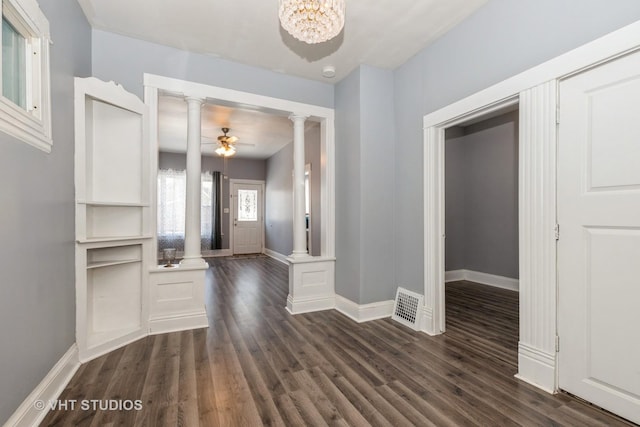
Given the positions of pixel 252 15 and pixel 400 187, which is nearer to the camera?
pixel 252 15

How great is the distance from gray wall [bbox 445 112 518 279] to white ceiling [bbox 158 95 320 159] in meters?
2.74

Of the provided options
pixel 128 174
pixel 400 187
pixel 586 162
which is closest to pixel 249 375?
pixel 128 174

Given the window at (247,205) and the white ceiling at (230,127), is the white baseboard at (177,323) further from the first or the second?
the window at (247,205)

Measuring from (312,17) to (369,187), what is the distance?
75.7 inches

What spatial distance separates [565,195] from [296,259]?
8.66ft

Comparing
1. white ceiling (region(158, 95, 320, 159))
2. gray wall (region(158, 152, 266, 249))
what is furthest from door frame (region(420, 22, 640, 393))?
gray wall (region(158, 152, 266, 249))

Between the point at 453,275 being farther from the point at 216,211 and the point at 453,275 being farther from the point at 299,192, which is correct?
the point at 216,211

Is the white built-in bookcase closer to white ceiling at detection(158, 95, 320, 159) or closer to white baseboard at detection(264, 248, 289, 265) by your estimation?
white ceiling at detection(158, 95, 320, 159)

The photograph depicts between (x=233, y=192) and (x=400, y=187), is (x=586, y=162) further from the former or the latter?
(x=233, y=192)

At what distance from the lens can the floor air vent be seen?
3.09 meters

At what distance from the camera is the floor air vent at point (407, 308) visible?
3.09 metres

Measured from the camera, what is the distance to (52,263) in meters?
1.93

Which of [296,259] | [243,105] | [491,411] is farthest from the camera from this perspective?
[296,259]

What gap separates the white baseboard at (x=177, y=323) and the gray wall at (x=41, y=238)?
740 mm
